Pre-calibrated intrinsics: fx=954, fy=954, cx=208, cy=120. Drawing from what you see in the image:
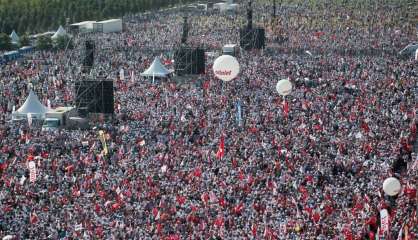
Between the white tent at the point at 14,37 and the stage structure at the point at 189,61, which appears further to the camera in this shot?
the white tent at the point at 14,37

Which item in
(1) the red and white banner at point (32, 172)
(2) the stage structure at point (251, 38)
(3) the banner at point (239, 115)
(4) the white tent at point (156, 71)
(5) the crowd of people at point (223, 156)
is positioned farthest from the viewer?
(2) the stage structure at point (251, 38)

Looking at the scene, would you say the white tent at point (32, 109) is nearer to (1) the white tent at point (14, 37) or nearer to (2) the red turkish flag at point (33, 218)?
(2) the red turkish flag at point (33, 218)

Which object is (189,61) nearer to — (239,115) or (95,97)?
(95,97)

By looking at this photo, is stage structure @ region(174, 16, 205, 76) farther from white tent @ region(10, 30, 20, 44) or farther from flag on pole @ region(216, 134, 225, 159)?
white tent @ region(10, 30, 20, 44)

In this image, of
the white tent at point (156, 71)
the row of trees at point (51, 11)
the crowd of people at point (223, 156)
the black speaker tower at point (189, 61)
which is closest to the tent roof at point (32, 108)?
the crowd of people at point (223, 156)

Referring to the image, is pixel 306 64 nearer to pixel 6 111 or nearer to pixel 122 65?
pixel 122 65

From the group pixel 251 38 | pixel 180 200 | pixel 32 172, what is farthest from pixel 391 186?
pixel 251 38
